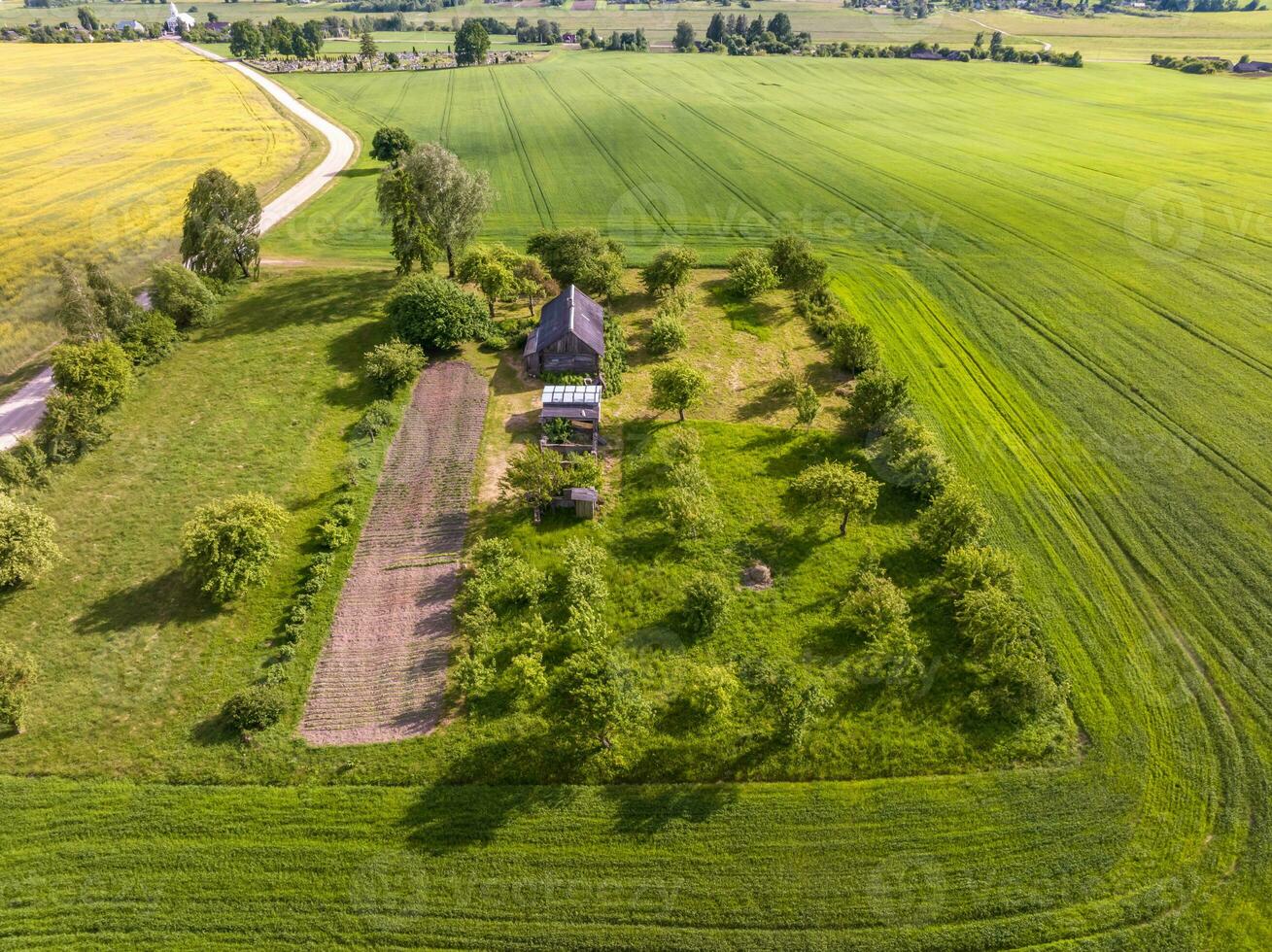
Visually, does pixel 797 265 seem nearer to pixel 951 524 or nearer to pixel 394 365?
pixel 951 524

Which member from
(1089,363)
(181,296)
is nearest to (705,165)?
(1089,363)

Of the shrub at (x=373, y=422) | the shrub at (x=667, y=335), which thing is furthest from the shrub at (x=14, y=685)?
the shrub at (x=667, y=335)

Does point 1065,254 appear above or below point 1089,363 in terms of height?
above

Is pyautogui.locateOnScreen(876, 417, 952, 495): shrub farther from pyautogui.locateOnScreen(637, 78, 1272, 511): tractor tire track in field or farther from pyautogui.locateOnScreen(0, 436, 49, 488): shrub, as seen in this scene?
pyautogui.locateOnScreen(0, 436, 49, 488): shrub

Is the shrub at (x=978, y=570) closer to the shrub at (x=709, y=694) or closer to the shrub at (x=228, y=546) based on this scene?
the shrub at (x=709, y=694)

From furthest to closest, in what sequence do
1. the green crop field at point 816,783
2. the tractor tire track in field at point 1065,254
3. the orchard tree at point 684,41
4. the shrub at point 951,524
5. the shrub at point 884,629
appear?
the orchard tree at point 684,41, the tractor tire track in field at point 1065,254, the shrub at point 951,524, the shrub at point 884,629, the green crop field at point 816,783

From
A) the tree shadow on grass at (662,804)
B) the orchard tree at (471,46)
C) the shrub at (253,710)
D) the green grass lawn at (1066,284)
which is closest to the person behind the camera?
the tree shadow on grass at (662,804)

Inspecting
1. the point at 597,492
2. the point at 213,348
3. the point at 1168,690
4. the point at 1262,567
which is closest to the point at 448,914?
the point at 597,492
